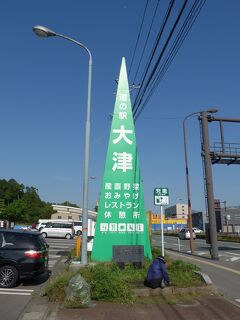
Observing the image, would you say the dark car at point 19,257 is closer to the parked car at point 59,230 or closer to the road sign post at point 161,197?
the road sign post at point 161,197

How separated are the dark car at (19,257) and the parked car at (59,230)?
33.6 metres

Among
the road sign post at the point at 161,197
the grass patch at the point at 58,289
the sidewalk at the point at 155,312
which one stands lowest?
the sidewalk at the point at 155,312

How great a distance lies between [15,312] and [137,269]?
494cm

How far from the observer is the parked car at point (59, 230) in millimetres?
44550

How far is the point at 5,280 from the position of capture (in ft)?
35.8

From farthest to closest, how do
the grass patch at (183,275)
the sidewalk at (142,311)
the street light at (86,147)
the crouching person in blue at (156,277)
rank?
1. the street light at (86,147)
2. the grass patch at (183,275)
3. the crouching person in blue at (156,277)
4. the sidewalk at (142,311)

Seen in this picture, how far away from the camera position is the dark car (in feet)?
36.0

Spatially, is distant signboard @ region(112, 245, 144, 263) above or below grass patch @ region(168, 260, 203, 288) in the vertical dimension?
above

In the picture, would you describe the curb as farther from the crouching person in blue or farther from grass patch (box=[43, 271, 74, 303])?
the crouching person in blue

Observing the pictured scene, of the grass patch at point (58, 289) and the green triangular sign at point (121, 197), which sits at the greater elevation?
the green triangular sign at point (121, 197)

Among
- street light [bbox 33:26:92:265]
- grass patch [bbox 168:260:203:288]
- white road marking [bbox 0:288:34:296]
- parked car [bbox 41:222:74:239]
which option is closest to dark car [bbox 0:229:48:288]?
white road marking [bbox 0:288:34:296]

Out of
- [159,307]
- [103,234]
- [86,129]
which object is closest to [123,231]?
[103,234]

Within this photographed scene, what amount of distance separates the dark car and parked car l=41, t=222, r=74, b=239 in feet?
110

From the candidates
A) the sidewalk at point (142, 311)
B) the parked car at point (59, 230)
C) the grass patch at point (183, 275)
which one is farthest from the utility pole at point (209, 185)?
the parked car at point (59, 230)
